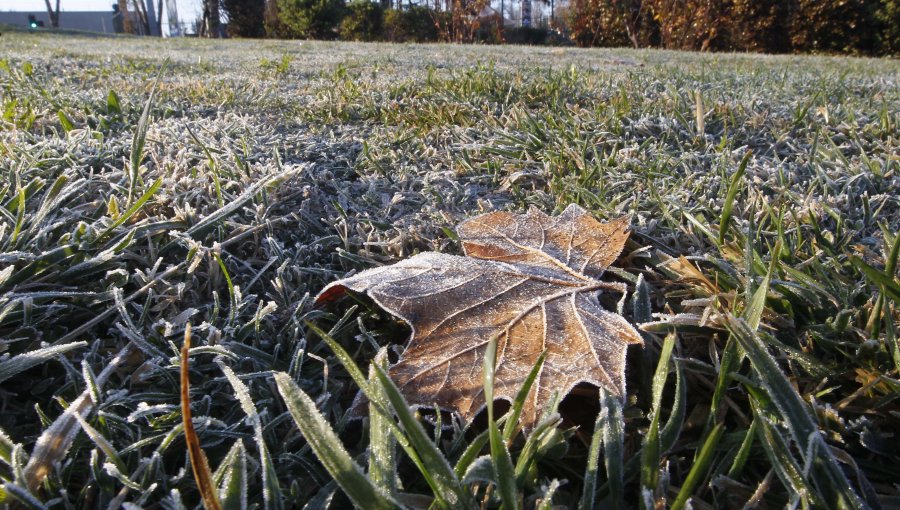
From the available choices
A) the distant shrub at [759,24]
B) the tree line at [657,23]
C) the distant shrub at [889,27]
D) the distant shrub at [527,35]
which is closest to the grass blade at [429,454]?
the tree line at [657,23]

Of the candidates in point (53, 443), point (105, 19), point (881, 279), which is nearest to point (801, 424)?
point (881, 279)

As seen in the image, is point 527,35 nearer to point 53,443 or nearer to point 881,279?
point 881,279

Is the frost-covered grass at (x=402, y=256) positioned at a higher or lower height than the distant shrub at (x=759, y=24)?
lower

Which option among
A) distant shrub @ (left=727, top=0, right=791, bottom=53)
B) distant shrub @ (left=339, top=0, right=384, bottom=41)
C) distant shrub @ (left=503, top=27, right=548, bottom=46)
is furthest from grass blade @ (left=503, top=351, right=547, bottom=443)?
distant shrub @ (left=503, top=27, right=548, bottom=46)

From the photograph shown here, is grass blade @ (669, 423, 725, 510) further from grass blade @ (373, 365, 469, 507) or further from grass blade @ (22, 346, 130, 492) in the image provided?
grass blade @ (22, 346, 130, 492)

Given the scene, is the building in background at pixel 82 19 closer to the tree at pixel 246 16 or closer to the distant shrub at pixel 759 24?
the tree at pixel 246 16

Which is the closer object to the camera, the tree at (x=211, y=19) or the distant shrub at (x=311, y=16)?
the distant shrub at (x=311, y=16)
